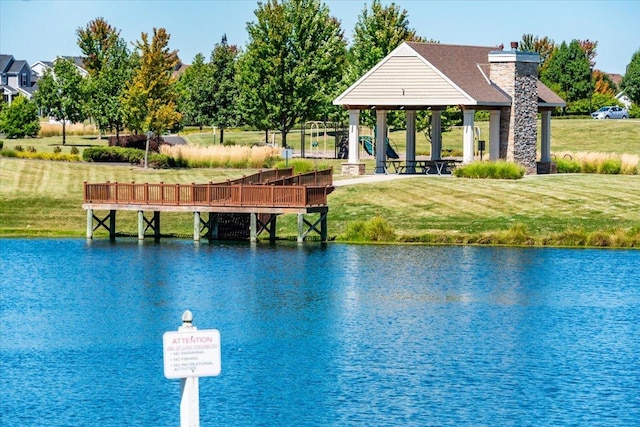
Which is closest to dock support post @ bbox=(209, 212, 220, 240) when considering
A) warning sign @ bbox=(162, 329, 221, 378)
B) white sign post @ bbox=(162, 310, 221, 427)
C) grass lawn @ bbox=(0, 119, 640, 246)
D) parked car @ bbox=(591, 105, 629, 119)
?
grass lawn @ bbox=(0, 119, 640, 246)

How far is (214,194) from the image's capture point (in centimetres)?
5528

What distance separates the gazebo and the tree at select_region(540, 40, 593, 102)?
190 feet

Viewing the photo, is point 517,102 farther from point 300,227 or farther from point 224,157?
point 300,227

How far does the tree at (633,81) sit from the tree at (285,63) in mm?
60770

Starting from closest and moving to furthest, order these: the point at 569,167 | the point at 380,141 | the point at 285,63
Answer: the point at 380,141, the point at 569,167, the point at 285,63

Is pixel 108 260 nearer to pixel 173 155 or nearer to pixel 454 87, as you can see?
pixel 454 87

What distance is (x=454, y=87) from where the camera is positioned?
68188 mm

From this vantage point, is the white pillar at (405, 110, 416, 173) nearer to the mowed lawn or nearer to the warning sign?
the mowed lawn

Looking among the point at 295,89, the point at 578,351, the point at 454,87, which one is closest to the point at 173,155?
the point at 295,89

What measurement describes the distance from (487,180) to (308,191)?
53.6 feet

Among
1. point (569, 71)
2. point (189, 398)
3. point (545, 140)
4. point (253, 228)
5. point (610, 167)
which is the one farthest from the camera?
point (569, 71)

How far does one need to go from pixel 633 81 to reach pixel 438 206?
8563 cm

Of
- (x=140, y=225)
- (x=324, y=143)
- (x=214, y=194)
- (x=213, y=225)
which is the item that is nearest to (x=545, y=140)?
(x=324, y=143)

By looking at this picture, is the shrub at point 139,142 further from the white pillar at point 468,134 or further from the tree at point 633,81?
the tree at point 633,81
